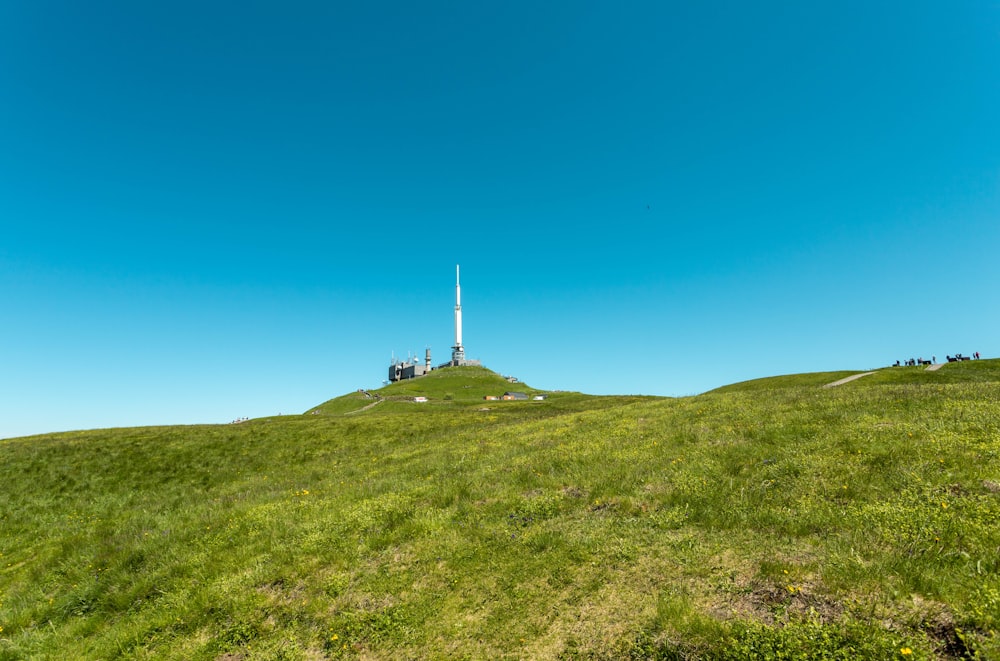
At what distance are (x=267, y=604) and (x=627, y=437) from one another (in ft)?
56.5

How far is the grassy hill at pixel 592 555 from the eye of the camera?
846 cm

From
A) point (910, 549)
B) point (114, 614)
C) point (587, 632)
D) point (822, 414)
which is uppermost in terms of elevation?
point (822, 414)

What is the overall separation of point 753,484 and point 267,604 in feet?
49.3

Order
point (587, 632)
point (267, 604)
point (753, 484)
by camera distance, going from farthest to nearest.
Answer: point (753, 484)
point (267, 604)
point (587, 632)

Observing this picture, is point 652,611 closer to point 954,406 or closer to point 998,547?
point 998,547

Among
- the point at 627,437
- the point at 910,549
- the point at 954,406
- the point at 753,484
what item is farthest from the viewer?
the point at 627,437

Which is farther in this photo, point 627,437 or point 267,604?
Answer: point 627,437

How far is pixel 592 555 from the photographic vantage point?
11.6 m

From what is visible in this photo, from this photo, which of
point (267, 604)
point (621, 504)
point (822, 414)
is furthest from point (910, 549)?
point (267, 604)

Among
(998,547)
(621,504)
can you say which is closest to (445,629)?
(621,504)

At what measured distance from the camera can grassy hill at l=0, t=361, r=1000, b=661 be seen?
8461mm

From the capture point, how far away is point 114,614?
41.5 feet

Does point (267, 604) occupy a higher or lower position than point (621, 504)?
lower

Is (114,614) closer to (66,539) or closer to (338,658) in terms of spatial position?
(338,658)
